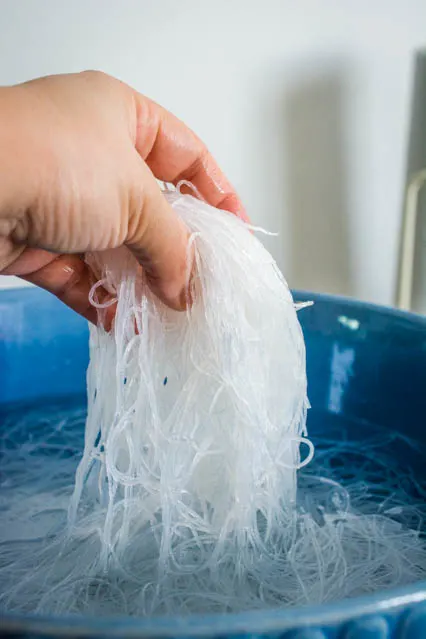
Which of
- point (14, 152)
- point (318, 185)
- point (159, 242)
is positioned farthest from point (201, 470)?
point (318, 185)

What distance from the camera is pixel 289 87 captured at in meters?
1.04

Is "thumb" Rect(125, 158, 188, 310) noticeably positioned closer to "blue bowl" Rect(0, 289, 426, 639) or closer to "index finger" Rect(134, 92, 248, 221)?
"index finger" Rect(134, 92, 248, 221)

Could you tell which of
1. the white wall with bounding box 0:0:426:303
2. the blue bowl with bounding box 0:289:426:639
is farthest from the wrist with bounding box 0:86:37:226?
the white wall with bounding box 0:0:426:303

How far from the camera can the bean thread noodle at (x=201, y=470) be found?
20.5 inches

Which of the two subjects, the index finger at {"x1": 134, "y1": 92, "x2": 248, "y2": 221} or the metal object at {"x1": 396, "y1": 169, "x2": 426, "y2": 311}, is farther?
the metal object at {"x1": 396, "y1": 169, "x2": 426, "y2": 311}

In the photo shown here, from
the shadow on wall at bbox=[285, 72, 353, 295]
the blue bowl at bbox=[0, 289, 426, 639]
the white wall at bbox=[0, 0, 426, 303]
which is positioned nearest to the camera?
the blue bowl at bbox=[0, 289, 426, 639]

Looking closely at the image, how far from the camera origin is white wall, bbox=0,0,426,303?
92cm

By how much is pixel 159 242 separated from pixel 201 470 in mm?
219

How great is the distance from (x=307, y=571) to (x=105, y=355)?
0.23 meters

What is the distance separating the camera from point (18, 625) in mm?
290

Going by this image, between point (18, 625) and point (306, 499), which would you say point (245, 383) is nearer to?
point (306, 499)

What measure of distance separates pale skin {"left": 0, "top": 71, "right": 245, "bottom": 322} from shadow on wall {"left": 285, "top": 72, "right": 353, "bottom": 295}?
59 centimetres

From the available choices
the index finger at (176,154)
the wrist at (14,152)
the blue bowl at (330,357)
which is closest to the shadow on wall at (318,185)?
the blue bowl at (330,357)

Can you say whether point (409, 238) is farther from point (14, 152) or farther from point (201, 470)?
point (14, 152)
